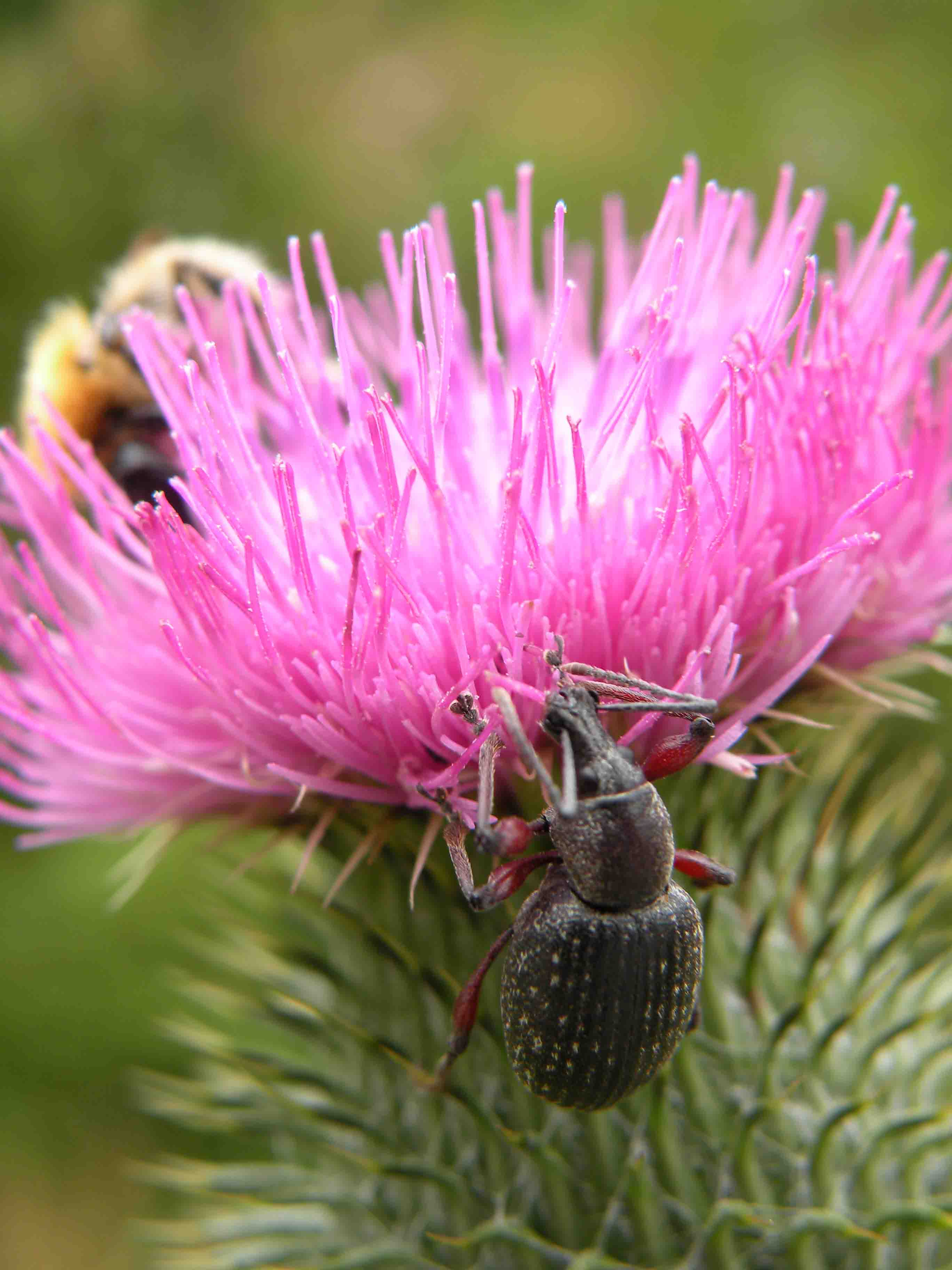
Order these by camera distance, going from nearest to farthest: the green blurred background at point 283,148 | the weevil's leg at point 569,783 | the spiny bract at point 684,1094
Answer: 1. the weevil's leg at point 569,783
2. the spiny bract at point 684,1094
3. the green blurred background at point 283,148

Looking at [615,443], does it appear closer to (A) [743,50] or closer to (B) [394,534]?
(B) [394,534]

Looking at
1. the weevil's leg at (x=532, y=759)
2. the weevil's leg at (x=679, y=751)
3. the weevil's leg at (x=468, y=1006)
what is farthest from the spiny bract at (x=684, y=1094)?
the weevil's leg at (x=532, y=759)

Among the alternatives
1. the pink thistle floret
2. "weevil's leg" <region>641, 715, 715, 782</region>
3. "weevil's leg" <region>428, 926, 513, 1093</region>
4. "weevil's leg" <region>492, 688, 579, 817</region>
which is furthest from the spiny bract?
"weevil's leg" <region>492, 688, 579, 817</region>

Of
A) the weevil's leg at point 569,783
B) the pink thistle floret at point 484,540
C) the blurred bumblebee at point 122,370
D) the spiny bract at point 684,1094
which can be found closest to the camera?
the weevil's leg at point 569,783

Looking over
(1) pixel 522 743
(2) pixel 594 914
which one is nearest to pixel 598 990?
(2) pixel 594 914

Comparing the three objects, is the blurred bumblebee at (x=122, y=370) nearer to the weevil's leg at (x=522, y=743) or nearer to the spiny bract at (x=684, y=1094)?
the spiny bract at (x=684, y=1094)

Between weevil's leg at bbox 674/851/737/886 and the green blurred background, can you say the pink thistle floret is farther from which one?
the green blurred background

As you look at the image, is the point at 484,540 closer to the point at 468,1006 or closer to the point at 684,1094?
the point at 468,1006
